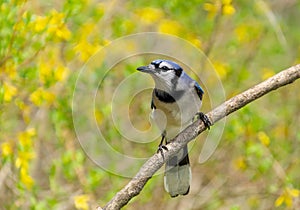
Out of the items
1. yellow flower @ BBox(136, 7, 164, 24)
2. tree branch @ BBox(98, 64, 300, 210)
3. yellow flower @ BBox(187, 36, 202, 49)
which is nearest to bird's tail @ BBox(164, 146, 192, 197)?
tree branch @ BBox(98, 64, 300, 210)

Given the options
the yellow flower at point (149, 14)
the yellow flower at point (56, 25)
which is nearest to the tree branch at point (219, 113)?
the yellow flower at point (56, 25)

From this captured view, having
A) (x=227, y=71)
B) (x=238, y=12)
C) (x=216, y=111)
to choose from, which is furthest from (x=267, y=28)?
(x=216, y=111)

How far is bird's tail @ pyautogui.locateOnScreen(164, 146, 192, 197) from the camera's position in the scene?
4.27 metres

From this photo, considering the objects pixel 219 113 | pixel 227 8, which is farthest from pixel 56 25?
pixel 219 113

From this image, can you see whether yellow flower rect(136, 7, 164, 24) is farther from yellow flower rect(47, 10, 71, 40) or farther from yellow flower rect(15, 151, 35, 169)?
yellow flower rect(15, 151, 35, 169)

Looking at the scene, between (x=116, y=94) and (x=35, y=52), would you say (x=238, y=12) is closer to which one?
(x=116, y=94)

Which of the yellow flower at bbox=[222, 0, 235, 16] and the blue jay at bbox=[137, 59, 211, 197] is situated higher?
the yellow flower at bbox=[222, 0, 235, 16]

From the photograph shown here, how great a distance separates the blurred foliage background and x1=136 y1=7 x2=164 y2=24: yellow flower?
1 cm

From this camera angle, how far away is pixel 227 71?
5.90 m

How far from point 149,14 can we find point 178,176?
193 centimetres

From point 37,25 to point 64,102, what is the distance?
986 millimetres

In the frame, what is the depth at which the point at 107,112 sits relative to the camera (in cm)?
532

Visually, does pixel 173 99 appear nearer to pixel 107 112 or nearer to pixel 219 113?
pixel 219 113

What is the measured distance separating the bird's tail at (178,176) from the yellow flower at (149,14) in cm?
170
